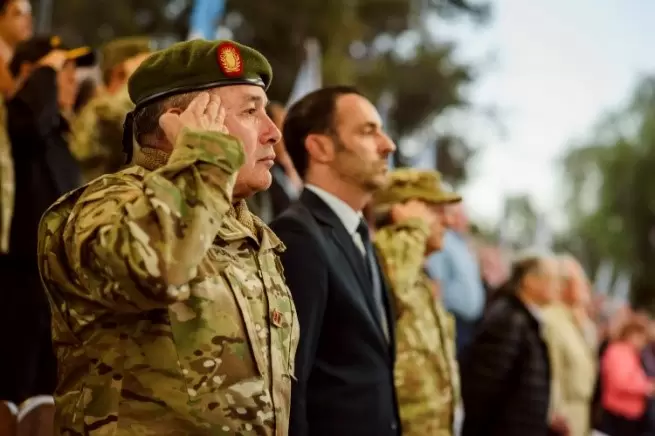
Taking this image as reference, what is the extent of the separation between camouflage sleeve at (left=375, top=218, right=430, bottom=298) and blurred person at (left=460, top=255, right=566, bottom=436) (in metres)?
1.46

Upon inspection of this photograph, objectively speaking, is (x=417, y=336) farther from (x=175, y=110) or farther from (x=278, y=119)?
(x=175, y=110)

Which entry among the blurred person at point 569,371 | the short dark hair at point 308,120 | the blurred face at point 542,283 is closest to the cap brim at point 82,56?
the short dark hair at point 308,120

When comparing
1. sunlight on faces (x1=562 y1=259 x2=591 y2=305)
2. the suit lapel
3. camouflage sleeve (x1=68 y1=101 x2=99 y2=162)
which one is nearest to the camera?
the suit lapel

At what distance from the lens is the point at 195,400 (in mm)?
1853

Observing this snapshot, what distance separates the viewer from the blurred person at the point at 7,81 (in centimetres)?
376

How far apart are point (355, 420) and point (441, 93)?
19792mm

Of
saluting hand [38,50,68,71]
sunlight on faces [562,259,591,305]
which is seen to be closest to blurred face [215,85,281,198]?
saluting hand [38,50,68,71]

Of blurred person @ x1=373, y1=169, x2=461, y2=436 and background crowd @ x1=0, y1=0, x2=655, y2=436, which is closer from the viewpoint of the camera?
blurred person @ x1=373, y1=169, x2=461, y2=436

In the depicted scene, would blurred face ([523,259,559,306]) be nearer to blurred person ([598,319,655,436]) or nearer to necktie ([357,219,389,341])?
blurred person ([598,319,655,436])

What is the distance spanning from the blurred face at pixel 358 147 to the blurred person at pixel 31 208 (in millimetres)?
1196

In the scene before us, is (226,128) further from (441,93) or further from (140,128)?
(441,93)

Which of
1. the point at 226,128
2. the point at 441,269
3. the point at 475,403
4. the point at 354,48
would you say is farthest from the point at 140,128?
the point at 354,48

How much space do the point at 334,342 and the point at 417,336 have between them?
85 cm

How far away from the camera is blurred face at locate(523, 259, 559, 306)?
5.50 meters
